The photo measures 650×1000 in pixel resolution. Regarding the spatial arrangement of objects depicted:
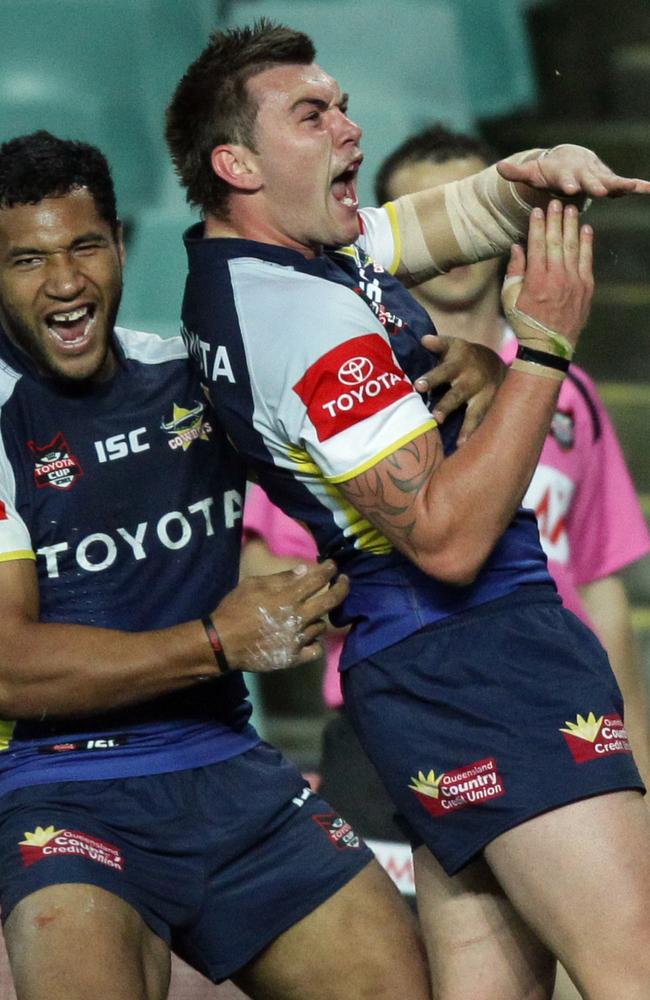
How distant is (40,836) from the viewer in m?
2.58

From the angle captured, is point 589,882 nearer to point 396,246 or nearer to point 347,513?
point 347,513

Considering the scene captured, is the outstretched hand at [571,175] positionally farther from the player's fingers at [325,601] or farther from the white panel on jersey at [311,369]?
the player's fingers at [325,601]

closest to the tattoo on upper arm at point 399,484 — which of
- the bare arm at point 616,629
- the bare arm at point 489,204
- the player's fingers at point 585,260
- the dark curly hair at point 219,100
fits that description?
the player's fingers at point 585,260

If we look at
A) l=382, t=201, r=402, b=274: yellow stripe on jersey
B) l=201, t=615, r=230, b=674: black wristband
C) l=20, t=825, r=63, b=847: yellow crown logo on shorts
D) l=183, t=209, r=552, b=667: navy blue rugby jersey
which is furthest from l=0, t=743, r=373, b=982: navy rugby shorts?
l=382, t=201, r=402, b=274: yellow stripe on jersey

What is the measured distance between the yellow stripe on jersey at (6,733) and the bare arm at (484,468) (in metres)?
0.77

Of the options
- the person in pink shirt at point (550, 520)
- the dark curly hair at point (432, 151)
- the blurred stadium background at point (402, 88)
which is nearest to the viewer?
the person in pink shirt at point (550, 520)

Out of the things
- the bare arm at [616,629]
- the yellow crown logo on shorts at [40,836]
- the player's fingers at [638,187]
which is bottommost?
the bare arm at [616,629]

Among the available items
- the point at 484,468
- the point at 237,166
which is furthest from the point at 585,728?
the point at 237,166

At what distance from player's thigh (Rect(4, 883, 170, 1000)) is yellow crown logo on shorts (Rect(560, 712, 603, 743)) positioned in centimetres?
74

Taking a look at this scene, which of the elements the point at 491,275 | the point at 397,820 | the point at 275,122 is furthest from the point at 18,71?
the point at 397,820

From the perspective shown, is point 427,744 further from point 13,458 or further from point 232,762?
point 13,458

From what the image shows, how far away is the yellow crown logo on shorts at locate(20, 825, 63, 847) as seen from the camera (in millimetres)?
2574

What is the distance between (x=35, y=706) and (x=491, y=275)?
1.59 meters

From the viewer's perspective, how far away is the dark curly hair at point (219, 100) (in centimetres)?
256
